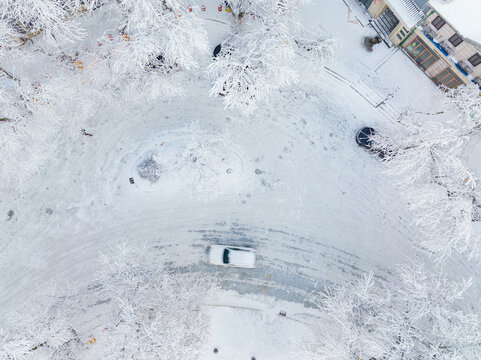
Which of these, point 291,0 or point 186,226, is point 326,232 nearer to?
point 186,226

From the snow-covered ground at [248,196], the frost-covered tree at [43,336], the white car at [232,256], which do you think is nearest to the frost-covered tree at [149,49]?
the snow-covered ground at [248,196]

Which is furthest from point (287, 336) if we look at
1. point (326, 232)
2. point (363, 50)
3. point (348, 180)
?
point (363, 50)

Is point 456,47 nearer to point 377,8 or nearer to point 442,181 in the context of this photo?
point 377,8

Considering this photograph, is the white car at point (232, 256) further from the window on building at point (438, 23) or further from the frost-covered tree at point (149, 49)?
the window on building at point (438, 23)

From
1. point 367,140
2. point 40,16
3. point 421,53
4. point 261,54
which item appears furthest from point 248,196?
point 421,53

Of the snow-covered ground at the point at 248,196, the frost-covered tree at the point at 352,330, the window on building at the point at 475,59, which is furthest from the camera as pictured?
the snow-covered ground at the point at 248,196

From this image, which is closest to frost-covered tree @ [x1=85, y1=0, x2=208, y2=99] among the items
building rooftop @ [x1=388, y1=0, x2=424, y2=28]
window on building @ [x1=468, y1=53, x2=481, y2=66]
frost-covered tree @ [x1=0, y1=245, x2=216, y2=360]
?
frost-covered tree @ [x1=0, y1=245, x2=216, y2=360]

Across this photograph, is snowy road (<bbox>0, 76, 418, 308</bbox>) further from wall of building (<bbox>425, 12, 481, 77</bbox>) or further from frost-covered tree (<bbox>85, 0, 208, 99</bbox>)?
wall of building (<bbox>425, 12, 481, 77</bbox>)
